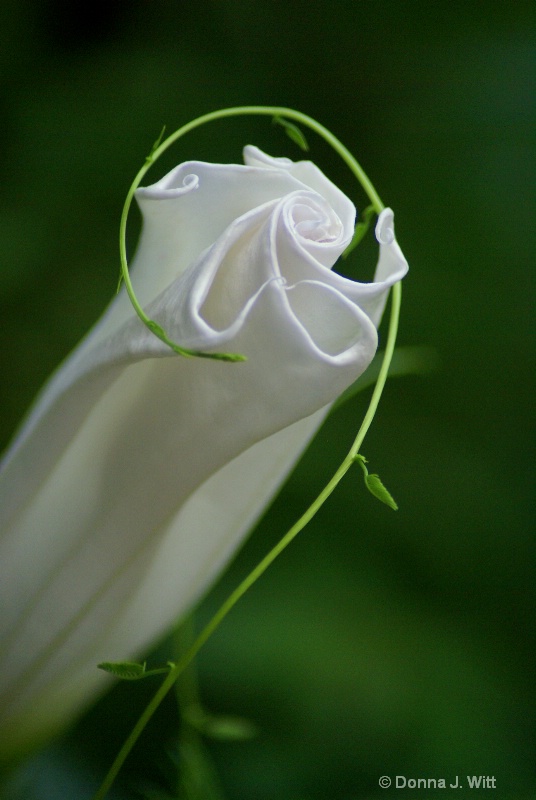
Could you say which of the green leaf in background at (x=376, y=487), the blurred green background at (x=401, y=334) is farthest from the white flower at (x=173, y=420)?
the blurred green background at (x=401, y=334)

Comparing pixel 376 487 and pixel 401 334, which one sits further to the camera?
pixel 401 334

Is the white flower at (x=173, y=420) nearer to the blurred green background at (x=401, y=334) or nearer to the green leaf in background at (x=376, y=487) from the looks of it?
the green leaf in background at (x=376, y=487)

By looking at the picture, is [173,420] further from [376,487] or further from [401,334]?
[401,334]

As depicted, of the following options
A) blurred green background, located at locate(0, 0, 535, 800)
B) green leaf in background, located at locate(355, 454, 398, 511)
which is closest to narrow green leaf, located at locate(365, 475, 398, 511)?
green leaf in background, located at locate(355, 454, 398, 511)

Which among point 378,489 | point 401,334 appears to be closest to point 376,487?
point 378,489

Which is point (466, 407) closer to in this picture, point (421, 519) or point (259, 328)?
point (421, 519)
